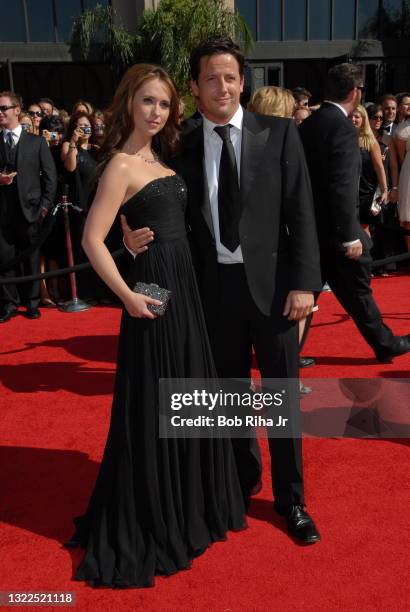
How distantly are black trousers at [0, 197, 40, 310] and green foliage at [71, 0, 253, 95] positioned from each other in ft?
32.2

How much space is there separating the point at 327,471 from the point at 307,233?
4.50 feet

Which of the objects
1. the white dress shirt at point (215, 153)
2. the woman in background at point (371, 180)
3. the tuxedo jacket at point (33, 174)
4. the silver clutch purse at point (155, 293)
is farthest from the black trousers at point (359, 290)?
the tuxedo jacket at point (33, 174)

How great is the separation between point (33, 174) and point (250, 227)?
14.1 ft

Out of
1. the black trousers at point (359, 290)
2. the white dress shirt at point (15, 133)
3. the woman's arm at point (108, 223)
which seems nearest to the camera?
the woman's arm at point (108, 223)

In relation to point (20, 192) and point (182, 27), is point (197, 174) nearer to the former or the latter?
point (20, 192)

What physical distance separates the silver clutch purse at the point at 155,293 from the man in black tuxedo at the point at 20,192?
3895mm

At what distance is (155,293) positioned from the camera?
2.32 metres

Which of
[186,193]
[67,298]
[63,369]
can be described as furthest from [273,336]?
[67,298]

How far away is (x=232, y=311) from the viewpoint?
2.58 m

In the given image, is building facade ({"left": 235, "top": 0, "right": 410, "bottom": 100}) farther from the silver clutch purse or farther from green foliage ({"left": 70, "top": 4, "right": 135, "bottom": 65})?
the silver clutch purse

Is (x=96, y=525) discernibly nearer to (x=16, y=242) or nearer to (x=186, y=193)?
(x=186, y=193)

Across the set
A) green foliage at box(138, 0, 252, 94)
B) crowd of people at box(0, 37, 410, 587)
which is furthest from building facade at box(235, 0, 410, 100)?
crowd of people at box(0, 37, 410, 587)

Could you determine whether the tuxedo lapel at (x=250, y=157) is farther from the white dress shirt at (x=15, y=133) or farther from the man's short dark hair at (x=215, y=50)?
the white dress shirt at (x=15, y=133)

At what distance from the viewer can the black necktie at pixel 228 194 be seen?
239 centimetres
